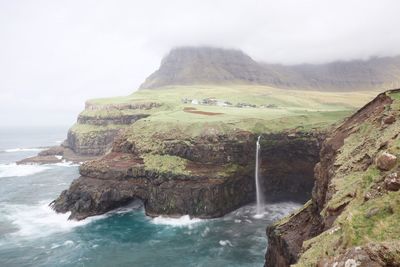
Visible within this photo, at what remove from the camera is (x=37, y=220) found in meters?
65.7

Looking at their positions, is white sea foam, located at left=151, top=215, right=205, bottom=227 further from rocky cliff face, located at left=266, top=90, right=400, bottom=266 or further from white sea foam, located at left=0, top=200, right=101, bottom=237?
rocky cliff face, located at left=266, top=90, right=400, bottom=266

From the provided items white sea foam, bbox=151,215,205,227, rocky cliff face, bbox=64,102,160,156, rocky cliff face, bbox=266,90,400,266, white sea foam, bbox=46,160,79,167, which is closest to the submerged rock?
rocky cliff face, bbox=266,90,400,266

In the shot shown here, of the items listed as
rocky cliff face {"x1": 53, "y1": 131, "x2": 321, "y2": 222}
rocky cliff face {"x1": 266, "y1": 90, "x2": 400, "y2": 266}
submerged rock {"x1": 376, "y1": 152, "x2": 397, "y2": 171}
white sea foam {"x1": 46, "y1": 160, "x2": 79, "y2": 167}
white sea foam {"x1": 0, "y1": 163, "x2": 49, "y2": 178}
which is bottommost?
white sea foam {"x1": 46, "y1": 160, "x2": 79, "y2": 167}

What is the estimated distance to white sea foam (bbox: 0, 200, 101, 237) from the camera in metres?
60.1

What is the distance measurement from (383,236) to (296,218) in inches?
689

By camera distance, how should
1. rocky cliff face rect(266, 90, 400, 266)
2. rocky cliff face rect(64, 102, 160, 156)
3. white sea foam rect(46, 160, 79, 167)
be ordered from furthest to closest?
rocky cliff face rect(64, 102, 160, 156), white sea foam rect(46, 160, 79, 167), rocky cliff face rect(266, 90, 400, 266)

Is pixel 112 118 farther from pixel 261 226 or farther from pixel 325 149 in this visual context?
pixel 325 149

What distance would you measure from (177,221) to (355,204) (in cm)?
4370

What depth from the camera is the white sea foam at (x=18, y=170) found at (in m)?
114

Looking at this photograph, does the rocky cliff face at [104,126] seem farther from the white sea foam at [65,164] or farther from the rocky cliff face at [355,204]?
the rocky cliff face at [355,204]

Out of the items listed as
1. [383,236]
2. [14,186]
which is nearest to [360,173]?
[383,236]

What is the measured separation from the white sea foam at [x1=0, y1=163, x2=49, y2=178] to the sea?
40118 mm

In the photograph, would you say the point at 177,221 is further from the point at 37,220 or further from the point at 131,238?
the point at 37,220

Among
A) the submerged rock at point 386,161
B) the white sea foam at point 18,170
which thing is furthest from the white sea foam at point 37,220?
the submerged rock at point 386,161
